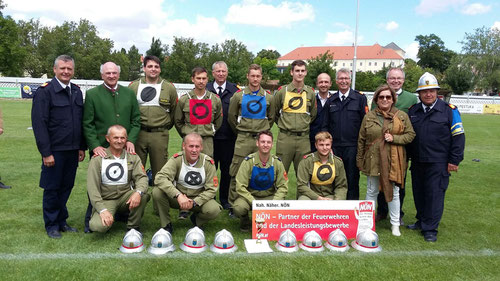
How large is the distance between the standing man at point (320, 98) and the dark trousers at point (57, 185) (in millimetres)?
3566

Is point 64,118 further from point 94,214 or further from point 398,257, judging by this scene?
point 398,257

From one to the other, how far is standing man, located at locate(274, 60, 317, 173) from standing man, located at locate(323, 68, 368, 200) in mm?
371

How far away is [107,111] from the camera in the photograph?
4.89 meters

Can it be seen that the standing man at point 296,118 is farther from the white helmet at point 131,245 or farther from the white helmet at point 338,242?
the white helmet at point 131,245

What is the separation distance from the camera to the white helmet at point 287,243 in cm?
432

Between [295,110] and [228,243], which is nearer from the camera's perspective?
[228,243]

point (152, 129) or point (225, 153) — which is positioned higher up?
point (152, 129)

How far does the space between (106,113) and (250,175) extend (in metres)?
2.15

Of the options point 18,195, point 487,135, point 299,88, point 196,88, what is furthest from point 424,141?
point 487,135

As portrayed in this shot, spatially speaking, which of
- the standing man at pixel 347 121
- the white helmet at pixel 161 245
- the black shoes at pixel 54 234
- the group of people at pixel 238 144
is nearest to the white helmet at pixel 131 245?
the white helmet at pixel 161 245

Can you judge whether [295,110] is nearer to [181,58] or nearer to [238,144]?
[238,144]

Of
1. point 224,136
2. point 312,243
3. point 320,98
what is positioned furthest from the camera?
point 224,136

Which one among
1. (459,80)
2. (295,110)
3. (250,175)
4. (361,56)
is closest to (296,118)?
(295,110)

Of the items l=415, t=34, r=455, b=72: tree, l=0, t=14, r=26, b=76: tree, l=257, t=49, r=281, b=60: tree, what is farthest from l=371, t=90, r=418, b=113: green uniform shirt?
l=257, t=49, r=281, b=60: tree
